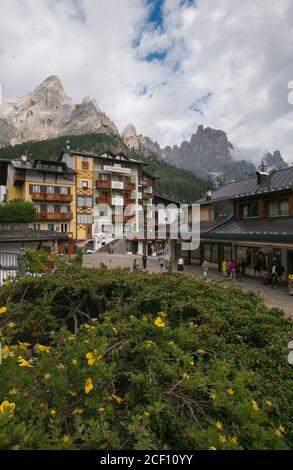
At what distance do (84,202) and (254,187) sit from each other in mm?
30058

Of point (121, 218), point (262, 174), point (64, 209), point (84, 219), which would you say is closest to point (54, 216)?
point (64, 209)

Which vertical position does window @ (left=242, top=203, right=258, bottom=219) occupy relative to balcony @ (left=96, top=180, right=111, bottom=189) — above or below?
below

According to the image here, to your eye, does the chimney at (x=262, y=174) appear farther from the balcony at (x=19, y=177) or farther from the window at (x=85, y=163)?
the balcony at (x=19, y=177)

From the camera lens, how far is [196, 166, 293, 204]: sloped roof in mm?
18547

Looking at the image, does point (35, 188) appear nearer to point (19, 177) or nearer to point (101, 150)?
point (19, 177)

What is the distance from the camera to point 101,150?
87.2 metres

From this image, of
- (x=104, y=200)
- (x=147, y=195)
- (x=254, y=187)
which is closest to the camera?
(x=254, y=187)

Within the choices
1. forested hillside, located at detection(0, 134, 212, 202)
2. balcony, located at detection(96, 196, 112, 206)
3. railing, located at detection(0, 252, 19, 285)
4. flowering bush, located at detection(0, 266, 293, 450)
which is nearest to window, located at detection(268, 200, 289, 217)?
flowering bush, located at detection(0, 266, 293, 450)

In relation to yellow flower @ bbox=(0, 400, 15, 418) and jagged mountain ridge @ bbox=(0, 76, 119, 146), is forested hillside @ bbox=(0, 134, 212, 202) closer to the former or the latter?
jagged mountain ridge @ bbox=(0, 76, 119, 146)

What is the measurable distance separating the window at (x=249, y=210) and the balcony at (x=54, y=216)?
28397 mm

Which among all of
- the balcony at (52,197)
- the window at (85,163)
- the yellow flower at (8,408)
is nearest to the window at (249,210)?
the yellow flower at (8,408)

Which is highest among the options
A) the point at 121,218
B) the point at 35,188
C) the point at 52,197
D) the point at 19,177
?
the point at 19,177

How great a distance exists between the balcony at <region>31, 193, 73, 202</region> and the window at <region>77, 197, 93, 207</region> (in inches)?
91.1
